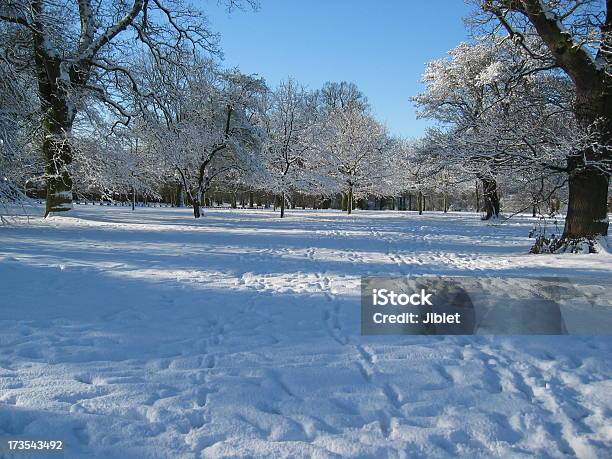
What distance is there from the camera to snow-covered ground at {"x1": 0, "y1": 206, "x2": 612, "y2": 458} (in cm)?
260

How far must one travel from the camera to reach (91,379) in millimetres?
3303

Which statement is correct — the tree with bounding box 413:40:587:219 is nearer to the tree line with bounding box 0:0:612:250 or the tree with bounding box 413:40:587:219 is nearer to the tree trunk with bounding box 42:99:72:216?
the tree line with bounding box 0:0:612:250

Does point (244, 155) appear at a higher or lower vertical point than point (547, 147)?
higher

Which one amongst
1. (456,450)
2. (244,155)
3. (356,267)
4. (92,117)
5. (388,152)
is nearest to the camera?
(456,450)

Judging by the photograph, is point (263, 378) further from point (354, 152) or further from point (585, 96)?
point (354, 152)

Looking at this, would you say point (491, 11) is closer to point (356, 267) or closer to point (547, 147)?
point (547, 147)

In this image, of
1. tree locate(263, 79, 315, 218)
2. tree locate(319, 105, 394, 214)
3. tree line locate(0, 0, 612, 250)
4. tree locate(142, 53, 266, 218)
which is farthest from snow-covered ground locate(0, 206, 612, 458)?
tree locate(319, 105, 394, 214)

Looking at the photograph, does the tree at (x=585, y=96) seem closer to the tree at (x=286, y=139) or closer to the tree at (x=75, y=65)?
the tree at (x=75, y=65)

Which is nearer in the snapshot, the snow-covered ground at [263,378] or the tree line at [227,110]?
the snow-covered ground at [263,378]

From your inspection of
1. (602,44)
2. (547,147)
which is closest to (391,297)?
(547,147)

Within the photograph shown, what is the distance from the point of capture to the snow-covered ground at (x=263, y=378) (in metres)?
2.60

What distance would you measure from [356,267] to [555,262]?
453 cm

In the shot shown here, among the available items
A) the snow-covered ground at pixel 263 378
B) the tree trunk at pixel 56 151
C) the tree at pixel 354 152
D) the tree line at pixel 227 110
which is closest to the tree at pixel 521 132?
the tree line at pixel 227 110

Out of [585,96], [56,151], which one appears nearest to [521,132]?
[585,96]
